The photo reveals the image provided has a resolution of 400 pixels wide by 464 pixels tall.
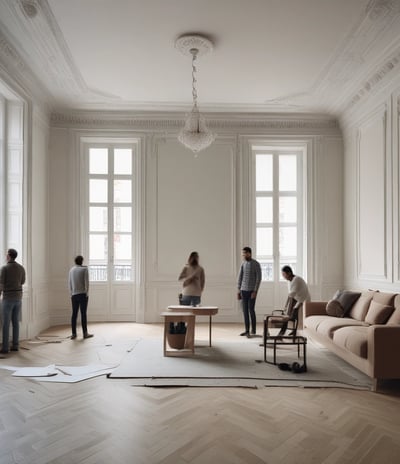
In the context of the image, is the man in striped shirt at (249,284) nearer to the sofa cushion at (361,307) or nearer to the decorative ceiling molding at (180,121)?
the sofa cushion at (361,307)

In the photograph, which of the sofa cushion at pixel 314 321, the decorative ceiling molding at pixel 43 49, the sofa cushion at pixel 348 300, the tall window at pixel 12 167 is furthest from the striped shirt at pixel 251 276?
the decorative ceiling molding at pixel 43 49

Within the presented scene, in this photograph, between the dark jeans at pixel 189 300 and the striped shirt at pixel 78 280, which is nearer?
the dark jeans at pixel 189 300

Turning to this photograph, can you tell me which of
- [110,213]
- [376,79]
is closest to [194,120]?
[376,79]

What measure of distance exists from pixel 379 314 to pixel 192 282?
2864 mm

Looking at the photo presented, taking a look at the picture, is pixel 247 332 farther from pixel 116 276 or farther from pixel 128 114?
pixel 128 114

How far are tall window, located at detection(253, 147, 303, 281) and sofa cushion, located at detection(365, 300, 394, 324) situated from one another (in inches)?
137

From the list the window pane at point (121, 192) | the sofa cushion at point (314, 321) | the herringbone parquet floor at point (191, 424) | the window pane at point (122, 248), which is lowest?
the herringbone parquet floor at point (191, 424)

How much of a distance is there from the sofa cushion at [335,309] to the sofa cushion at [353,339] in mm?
1116

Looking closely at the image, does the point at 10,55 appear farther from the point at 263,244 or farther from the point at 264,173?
the point at 263,244

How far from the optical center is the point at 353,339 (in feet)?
16.4

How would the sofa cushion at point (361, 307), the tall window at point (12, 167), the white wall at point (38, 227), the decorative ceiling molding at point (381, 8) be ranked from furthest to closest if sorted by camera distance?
the white wall at point (38, 227) → the tall window at point (12, 167) → the sofa cushion at point (361, 307) → the decorative ceiling molding at point (381, 8)

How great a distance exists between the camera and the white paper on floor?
491 cm

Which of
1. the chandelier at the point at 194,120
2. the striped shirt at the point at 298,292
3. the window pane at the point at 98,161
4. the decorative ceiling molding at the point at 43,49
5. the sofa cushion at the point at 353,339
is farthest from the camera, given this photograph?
the window pane at the point at 98,161

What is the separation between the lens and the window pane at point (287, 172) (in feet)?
31.6
